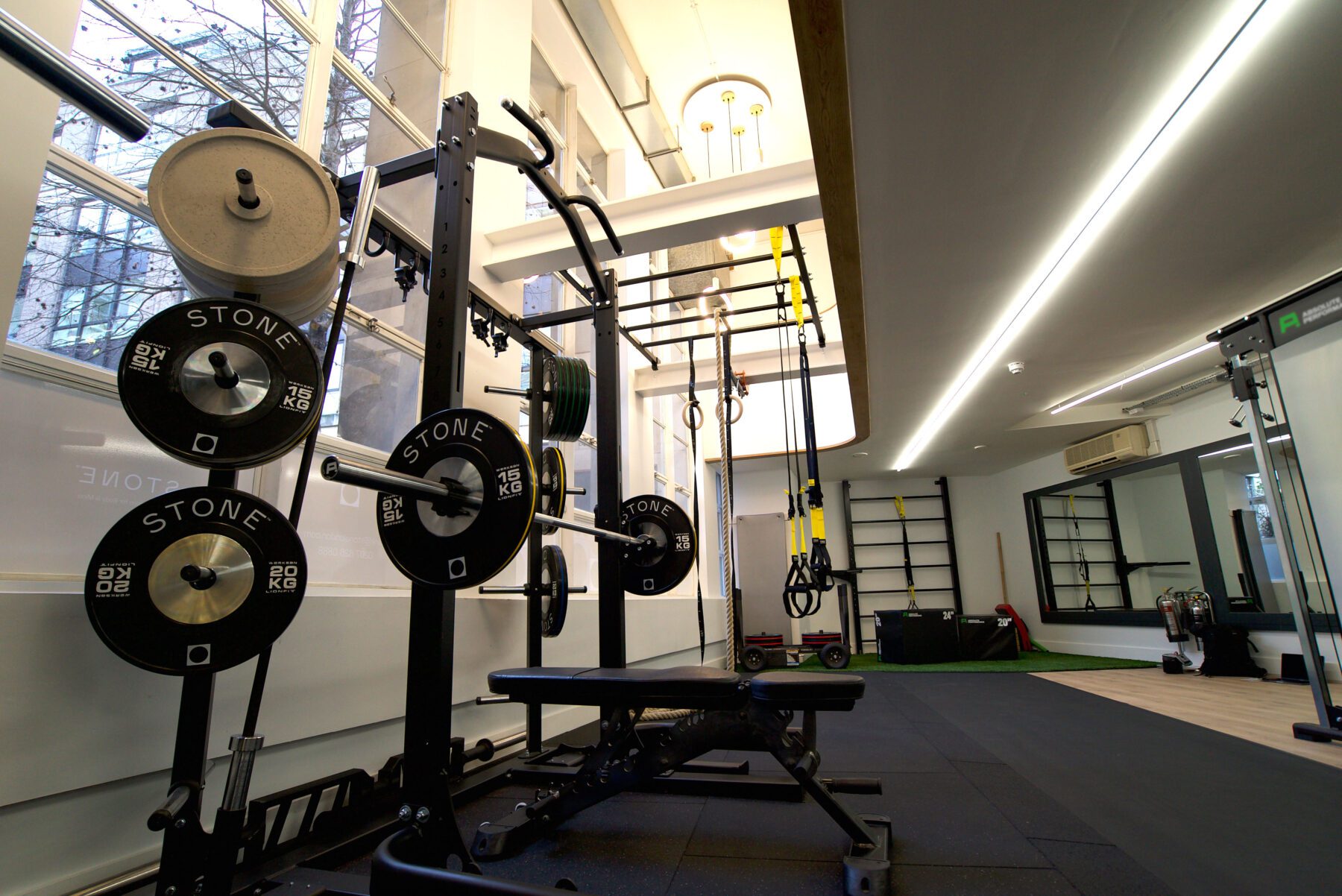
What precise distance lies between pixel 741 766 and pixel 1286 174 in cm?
339

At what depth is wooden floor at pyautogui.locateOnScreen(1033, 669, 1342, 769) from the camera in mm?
2941

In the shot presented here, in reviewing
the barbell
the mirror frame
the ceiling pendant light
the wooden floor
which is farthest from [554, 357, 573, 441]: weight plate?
the mirror frame

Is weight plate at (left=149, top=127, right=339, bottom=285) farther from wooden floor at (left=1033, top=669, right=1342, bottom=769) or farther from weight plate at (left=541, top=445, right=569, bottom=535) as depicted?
wooden floor at (left=1033, top=669, right=1342, bottom=769)

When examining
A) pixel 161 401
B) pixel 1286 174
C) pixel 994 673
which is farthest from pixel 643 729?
pixel 994 673

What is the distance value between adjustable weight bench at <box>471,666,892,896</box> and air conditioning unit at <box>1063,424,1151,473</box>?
20.9 feet

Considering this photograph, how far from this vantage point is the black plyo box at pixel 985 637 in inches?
279

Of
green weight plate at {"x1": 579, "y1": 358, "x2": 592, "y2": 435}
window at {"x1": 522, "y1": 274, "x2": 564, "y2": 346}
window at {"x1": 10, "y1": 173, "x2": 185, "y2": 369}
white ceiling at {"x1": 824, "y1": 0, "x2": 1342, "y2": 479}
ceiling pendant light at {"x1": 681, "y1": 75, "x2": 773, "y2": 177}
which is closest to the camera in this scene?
window at {"x1": 10, "y1": 173, "x2": 185, "y2": 369}

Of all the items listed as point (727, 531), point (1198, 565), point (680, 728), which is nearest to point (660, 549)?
point (727, 531)

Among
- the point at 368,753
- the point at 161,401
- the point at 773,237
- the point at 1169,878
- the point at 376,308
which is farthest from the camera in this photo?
the point at 773,237

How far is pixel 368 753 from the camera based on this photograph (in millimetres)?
2057

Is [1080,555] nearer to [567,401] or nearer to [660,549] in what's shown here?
[660,549]

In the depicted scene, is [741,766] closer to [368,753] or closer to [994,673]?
[368,753]

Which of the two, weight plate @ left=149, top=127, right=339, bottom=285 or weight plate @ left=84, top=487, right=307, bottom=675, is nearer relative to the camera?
weight plate @ left=84, top=487, right=307, bottom=675

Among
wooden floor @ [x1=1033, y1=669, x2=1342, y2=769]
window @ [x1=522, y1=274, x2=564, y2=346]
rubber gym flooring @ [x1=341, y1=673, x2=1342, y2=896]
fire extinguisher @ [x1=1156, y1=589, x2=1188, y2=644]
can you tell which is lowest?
wooden floor @ [x1=1033, y1=669, x2=1342, y2=769]
